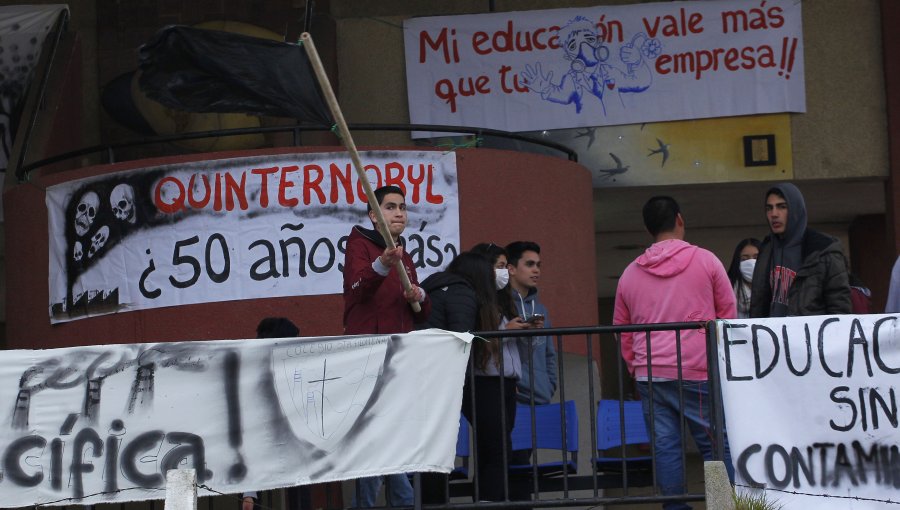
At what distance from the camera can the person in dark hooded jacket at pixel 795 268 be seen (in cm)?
829

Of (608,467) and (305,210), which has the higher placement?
(305,210)

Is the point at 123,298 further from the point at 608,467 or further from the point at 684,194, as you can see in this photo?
the point at 684,194

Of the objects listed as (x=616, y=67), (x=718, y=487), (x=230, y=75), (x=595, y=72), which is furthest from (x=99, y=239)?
(x=718, y=487)

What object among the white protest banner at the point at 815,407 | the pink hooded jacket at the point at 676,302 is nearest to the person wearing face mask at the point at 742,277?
the pink hooded jacket at the point at 676,302

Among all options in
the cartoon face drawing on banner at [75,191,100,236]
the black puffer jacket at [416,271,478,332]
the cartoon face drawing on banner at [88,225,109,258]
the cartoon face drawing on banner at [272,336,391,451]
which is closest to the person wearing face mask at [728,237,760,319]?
the black puffer jacket at [416,271,478,332]

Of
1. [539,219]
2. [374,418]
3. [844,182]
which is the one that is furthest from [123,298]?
[844,182]

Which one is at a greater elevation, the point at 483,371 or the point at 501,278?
the point at 501,278

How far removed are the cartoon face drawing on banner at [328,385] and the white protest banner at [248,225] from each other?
142 inches

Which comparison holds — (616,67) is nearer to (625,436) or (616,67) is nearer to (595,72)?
(595,72)

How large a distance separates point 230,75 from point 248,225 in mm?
3793

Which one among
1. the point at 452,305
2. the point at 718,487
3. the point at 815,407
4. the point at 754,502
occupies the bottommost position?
the point at 754,502

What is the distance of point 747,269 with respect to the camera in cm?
995

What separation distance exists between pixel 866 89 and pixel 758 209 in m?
2.75

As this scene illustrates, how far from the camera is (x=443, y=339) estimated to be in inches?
322
